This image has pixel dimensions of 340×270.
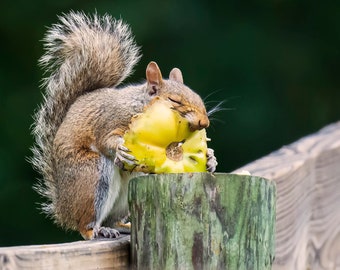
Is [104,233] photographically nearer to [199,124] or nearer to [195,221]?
[199,124]

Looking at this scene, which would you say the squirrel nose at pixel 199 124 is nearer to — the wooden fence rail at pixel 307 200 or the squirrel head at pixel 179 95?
the squirrel head at pixel 179 95

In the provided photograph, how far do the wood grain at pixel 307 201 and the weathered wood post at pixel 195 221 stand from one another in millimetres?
363

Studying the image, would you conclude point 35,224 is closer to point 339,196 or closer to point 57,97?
point 57,97

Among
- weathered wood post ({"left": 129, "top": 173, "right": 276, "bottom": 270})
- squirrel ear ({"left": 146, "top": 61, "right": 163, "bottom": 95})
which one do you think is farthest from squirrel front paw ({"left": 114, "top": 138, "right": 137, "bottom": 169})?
squirrel ear ({"left": 146, "top": 61, "right": 163, "bottom": 95})

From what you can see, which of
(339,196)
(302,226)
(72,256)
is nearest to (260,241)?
(72,256)

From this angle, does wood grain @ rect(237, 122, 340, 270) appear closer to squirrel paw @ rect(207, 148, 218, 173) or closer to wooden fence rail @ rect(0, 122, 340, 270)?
wooden fence rail @ rect(0, 122, 340, 270)

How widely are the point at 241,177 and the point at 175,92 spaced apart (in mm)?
756

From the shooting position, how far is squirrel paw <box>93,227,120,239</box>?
1.47 metres

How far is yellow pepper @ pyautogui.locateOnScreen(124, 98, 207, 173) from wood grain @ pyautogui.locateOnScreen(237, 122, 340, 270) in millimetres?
187

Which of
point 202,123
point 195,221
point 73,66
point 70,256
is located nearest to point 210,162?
point 202,123

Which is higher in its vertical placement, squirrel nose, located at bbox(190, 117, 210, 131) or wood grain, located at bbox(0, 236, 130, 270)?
squirrel nose, located at bbox(190, 117, 210, 131)

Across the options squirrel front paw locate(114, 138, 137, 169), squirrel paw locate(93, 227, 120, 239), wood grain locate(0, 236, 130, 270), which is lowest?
squirrel paw locate(93, 227, 120, 239)

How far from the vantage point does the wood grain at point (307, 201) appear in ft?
4.77

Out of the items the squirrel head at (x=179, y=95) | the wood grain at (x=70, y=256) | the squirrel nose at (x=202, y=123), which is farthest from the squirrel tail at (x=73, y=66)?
the wood grain at (x=70, y=256)
